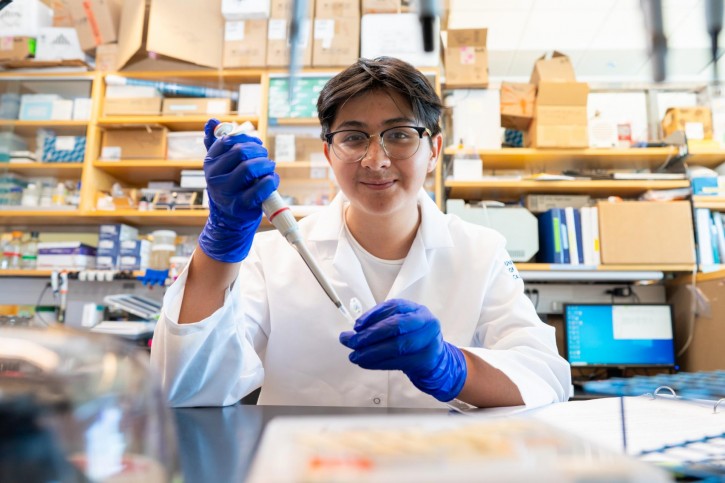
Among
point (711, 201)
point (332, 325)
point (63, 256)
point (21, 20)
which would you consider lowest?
point (332, 325)

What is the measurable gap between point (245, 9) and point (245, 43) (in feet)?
Answer: 0.58

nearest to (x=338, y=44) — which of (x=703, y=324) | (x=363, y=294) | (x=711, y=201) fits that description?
(x=363, y=294)

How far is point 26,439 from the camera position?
243mm

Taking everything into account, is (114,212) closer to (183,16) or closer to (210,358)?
(183,16)

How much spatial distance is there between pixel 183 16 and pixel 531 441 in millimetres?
3099

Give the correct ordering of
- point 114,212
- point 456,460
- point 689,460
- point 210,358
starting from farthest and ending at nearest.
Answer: point 114,212
point 210,358
point 689,460
point 456,460

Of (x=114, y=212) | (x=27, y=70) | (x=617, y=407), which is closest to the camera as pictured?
(x=617, y=407)

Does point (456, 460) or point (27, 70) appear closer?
point (456, 460)

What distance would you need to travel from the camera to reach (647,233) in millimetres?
2600

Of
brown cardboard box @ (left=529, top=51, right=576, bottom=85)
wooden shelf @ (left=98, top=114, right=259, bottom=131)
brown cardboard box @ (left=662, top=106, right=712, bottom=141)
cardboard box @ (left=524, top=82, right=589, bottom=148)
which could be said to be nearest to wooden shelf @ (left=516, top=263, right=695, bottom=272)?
cardboard box @ (left=524, top=82, right=589, bottom=148)

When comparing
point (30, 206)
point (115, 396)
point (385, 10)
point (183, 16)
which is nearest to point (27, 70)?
point (30, 206)

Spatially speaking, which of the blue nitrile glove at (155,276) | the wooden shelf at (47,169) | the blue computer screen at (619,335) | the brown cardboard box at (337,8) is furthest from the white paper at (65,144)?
the blue computer screen at (619,335)

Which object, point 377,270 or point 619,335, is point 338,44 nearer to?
point 377,270

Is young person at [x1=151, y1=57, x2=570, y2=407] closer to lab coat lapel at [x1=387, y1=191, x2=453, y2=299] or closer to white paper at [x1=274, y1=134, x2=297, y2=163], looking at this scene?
lab coat lapel at [x1=387, y1=191, x2=453, y2=299]
